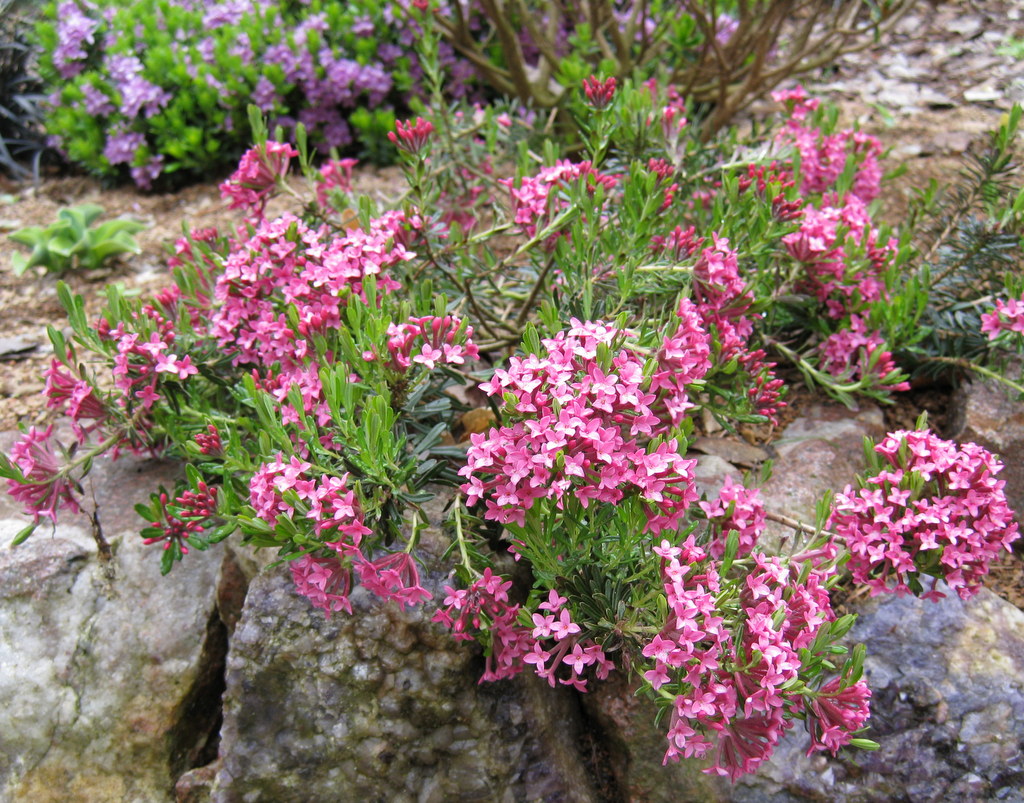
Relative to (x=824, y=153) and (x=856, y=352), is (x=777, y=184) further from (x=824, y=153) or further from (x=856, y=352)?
(x=824, y=153)

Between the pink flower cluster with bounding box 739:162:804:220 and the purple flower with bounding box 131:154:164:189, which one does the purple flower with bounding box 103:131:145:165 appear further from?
the pink flower cluster with bounding box 739:162:804:220

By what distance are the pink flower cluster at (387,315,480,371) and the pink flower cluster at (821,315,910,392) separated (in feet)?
5.10

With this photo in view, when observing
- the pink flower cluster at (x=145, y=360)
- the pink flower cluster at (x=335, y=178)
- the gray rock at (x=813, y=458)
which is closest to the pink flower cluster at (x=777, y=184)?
Result: the gray rock at (x=813, y=458)

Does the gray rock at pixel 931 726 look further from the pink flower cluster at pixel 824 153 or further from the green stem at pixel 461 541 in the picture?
the pink flower cluster at pixel 824 153

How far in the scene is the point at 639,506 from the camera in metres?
2.01

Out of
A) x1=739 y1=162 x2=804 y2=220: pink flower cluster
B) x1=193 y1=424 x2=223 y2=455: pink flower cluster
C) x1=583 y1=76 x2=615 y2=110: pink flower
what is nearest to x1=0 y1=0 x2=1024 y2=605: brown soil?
x1=739 y1=162 x2=804 y2=220: pink flower cluster

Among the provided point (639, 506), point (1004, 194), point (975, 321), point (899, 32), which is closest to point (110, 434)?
point (639, 506)

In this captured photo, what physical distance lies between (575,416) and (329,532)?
2.49ft

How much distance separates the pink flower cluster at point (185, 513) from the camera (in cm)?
240

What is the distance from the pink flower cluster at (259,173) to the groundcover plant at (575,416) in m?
0.01

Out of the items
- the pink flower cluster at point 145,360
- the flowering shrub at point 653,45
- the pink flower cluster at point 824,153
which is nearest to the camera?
the pink flower cluster at point 145,360

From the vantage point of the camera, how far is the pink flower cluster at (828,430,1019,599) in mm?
2238

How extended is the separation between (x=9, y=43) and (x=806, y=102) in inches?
253

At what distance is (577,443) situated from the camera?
1926 millimetres
